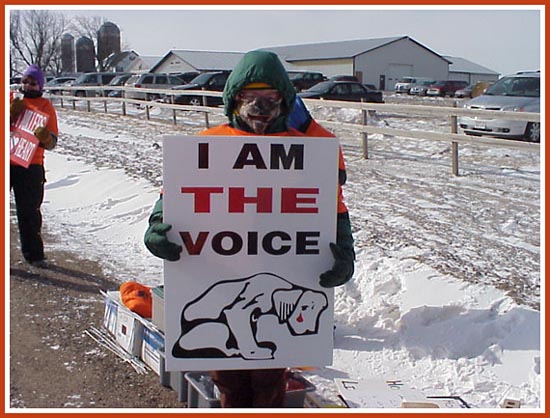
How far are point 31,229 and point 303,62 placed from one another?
60.3m

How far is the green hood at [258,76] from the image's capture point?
10.2 ft

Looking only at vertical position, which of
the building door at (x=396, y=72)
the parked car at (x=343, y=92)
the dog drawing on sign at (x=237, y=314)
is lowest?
the dog drawing on sign at (x=237, y=314)

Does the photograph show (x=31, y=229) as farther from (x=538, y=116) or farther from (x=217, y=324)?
(x=538, y=116)

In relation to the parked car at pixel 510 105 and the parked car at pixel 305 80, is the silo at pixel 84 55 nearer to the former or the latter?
the parked car at pixel 305 80

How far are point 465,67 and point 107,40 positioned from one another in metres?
40.0

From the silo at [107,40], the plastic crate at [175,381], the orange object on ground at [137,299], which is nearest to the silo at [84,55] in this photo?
the silo at [107,40]

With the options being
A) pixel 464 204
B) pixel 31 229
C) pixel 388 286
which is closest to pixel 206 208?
pixel 388 286

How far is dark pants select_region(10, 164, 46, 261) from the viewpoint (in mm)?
6223

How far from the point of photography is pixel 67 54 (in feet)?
227


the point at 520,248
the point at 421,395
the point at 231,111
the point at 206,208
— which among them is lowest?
the point at 421,395

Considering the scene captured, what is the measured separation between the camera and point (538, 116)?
30.9 feet

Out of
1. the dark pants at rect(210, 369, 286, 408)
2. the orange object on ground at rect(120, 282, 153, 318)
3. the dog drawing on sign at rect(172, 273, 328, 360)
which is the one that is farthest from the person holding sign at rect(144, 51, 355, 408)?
the orange object on ground at rect(120, 282, 153, 318)

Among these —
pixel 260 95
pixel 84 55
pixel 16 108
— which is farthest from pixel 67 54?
pixel 260 95

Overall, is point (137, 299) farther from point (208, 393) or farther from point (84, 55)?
point (84, 55)
